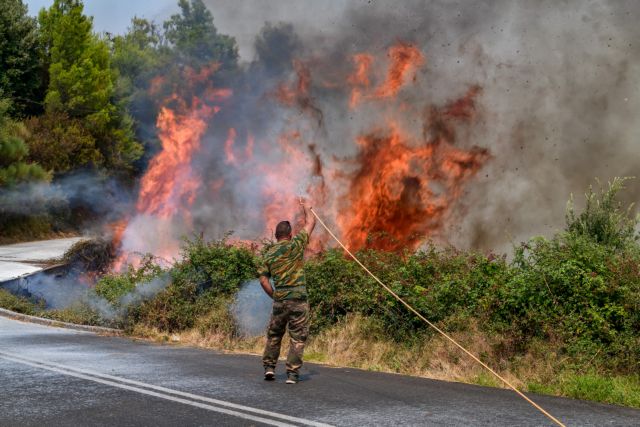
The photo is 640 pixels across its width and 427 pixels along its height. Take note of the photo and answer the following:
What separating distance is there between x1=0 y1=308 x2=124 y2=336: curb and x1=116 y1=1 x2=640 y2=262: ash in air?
15.0ft

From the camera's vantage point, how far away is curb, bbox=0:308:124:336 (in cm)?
1367

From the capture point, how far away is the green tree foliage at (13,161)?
33.6 meters

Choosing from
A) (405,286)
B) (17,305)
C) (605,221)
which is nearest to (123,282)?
(17,305)

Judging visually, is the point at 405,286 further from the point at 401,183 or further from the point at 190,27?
the point at 190,27

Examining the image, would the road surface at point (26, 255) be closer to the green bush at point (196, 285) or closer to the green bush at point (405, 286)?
the green bush at point (196, 285)

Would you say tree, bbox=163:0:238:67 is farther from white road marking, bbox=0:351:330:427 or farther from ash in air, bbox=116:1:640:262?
white road marking, bbox=0:351:330:427

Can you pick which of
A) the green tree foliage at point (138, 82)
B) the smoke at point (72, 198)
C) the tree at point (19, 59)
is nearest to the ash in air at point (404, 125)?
the smoke at point (72, 198)

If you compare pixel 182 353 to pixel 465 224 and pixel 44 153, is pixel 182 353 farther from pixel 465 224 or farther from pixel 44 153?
pixel 44 153

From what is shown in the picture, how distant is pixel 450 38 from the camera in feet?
61.6

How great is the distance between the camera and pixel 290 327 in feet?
28.7

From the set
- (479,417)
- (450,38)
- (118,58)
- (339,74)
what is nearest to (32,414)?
(479,417)

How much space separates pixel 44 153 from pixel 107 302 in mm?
26150

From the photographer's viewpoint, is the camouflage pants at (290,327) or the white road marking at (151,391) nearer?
the white road marking at (151,391)

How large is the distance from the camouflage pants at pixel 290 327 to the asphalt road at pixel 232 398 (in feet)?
1.12
